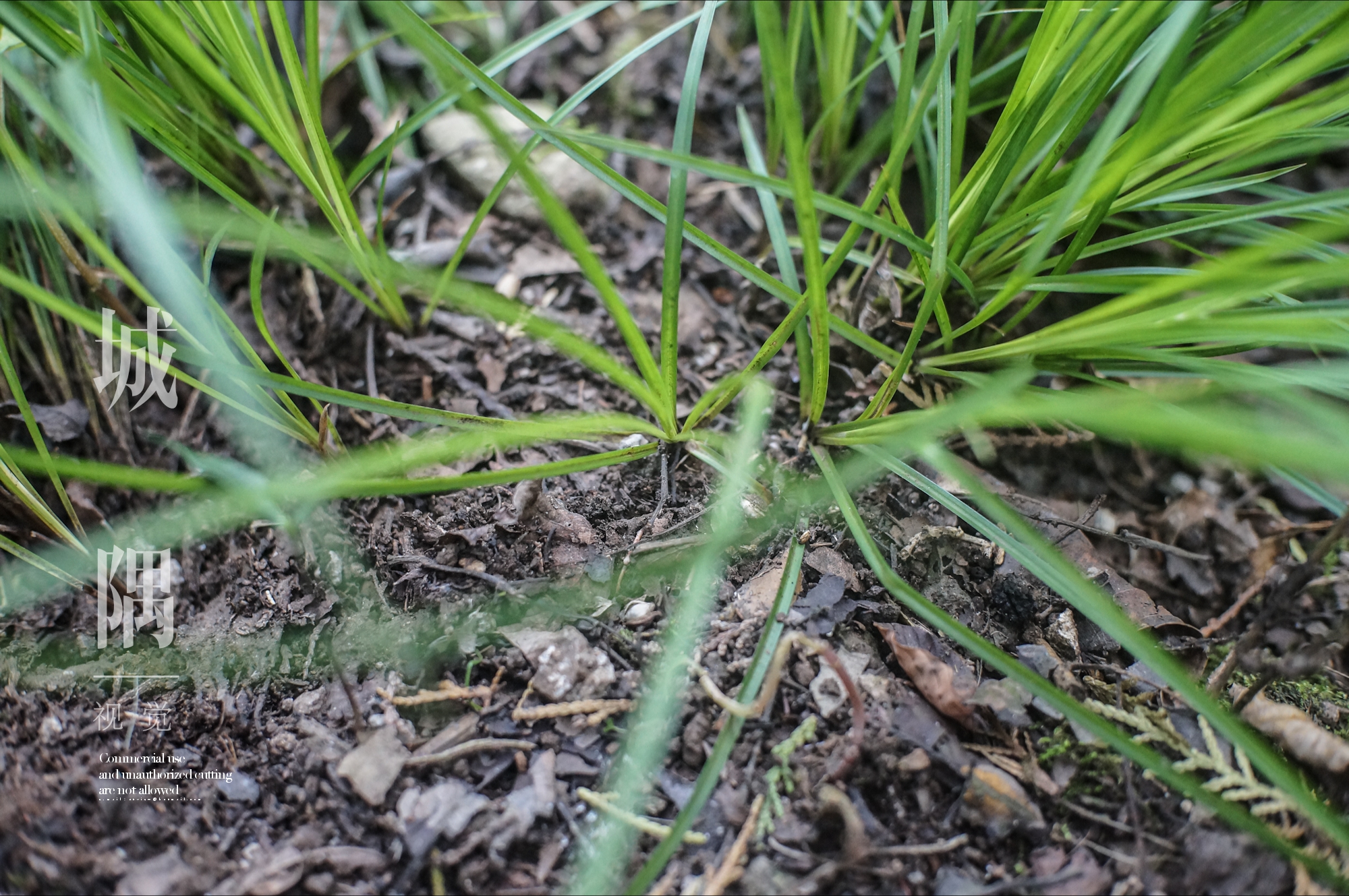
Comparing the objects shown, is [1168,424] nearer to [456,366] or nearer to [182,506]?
[456,366]

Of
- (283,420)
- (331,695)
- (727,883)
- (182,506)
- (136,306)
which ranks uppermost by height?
(136,306)

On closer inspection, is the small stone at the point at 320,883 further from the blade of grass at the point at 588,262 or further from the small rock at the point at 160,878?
the blade of grass at the point at 588,262

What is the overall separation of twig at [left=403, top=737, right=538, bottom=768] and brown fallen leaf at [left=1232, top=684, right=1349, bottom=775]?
813 mm

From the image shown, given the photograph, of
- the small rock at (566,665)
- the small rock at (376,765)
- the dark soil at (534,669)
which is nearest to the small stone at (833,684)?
the dark soil at (534,669)

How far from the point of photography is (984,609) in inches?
36.3

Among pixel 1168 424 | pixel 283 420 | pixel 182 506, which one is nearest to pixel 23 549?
pixel 182 506

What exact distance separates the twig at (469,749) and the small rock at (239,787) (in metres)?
0.17

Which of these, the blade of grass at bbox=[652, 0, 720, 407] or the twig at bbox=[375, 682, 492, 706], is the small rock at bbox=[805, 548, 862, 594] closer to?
the blade of grass at bbox=[652, 0, 720, 407]

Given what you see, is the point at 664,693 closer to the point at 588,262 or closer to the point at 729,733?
the point at 729,733

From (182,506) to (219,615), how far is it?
7.4 inches

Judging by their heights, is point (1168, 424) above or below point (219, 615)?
above

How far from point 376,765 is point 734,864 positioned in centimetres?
39

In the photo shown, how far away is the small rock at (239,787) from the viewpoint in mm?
794

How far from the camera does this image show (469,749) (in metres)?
0.80
